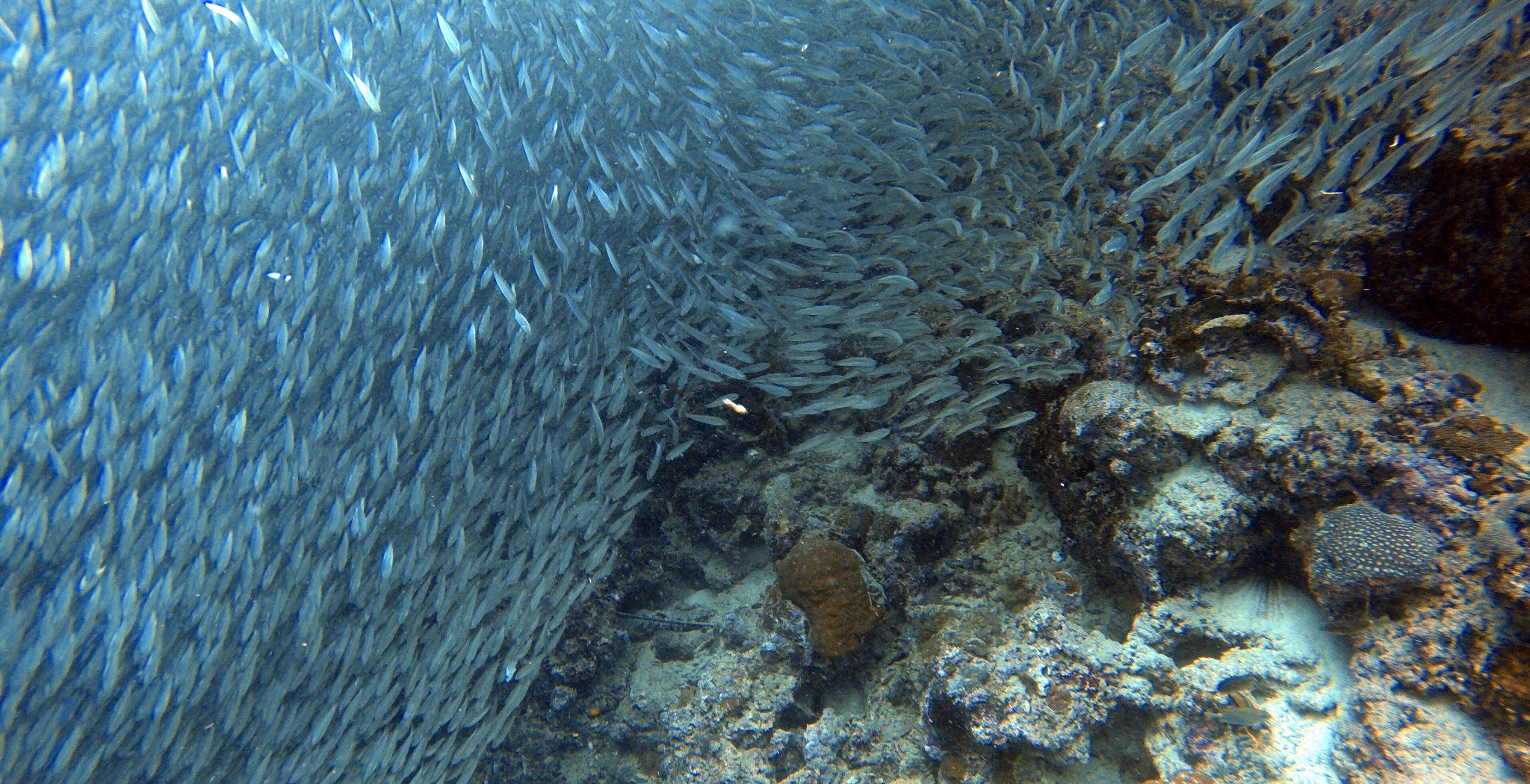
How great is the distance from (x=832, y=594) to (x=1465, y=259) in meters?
3.96

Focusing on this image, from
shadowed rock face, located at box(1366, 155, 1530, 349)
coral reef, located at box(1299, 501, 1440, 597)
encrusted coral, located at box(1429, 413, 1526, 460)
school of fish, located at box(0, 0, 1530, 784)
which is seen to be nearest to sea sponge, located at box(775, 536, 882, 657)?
school of fish, located at box(0, 0, 1530, 784)

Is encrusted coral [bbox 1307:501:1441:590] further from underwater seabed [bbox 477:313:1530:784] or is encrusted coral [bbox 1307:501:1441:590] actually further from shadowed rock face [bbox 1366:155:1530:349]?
shadowed rock face [bbox 1366:155:1530:349]

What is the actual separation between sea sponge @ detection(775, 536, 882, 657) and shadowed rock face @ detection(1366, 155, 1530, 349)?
3.48m

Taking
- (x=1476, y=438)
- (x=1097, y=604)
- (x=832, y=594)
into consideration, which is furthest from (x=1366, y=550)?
(x=832, y=594)

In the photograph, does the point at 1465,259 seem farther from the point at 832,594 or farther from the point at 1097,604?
the point at 832,594

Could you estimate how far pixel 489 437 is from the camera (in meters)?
5.13

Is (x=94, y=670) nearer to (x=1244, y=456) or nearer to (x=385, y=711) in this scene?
(x=385, y=711)

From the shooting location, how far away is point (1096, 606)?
4031mm

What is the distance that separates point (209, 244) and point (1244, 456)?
7169mm

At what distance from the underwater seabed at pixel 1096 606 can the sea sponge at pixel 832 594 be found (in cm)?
3

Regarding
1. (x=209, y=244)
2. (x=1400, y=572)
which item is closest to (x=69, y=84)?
(x=209, y=244)

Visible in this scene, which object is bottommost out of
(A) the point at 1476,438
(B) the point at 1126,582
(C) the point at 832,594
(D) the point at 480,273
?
(C) the point at 832,594

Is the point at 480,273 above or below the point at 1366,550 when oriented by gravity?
below

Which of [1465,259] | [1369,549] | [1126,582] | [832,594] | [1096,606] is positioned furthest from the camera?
[832,594]
